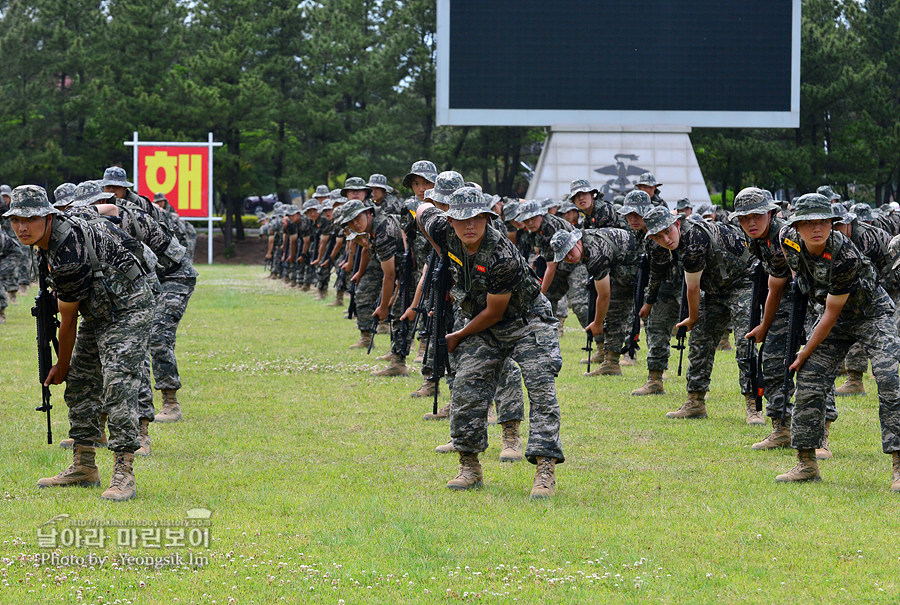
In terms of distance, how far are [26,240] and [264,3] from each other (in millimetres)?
51719

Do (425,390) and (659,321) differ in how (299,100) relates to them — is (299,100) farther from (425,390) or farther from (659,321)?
(659,321)

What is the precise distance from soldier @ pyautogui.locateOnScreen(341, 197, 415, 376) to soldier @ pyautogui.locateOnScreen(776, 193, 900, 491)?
555 cm

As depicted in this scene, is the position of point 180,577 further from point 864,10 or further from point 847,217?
point 864,10

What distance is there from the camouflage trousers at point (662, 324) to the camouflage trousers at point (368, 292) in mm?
4053

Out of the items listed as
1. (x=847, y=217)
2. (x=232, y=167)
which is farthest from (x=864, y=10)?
(x=847, y=217)

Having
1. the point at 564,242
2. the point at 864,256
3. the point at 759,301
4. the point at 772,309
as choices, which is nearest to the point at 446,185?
the point at 772,309

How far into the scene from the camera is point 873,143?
161ft

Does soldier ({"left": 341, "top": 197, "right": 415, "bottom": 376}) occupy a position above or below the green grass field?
above

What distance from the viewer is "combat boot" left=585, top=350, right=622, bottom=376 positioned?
46.6 ft

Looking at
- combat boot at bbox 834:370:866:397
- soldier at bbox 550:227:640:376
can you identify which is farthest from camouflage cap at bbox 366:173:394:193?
combat boot at bbox 834:370:866:397

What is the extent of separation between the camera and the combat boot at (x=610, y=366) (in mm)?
14195

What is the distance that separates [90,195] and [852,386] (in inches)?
318

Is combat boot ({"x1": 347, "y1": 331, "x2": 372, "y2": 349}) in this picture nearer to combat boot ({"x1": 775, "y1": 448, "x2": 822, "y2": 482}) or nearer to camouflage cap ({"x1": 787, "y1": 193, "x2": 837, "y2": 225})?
combat boot ({"x1": 775, "y1": 448, "x2": 822, "y2": 482})

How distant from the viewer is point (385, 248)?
42.9 feet
